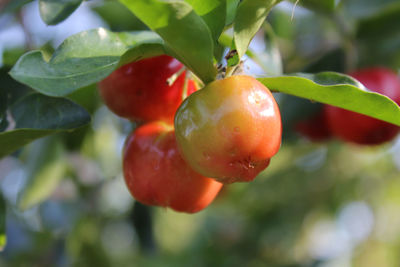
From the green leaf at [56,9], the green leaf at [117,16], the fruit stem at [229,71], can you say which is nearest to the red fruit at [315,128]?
the green leaf at [117,16]

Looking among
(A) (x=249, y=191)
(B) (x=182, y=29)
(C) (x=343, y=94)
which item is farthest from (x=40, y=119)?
(A) (x=249, y=191)

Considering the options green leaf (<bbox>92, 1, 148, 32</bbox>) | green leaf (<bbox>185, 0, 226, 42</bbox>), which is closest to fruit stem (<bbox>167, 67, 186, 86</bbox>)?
green leaf (<bbox>185, 0, 226, 42</bbox>)

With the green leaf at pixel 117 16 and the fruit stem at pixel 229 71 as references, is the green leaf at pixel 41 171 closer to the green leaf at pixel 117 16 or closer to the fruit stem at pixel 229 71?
the green leaf at pixel 117 16

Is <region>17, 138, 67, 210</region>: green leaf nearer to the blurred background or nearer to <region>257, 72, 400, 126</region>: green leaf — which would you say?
the blurred background

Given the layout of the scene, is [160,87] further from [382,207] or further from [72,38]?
[382,207]

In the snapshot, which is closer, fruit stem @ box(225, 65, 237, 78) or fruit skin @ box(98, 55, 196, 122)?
fruit stem @ box(225, 65, 237, 78)
